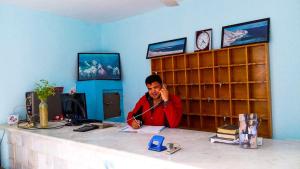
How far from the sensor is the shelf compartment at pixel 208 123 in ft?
10.6

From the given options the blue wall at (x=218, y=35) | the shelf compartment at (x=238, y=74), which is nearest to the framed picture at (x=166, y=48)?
the blue wall at (x=218, y=35)

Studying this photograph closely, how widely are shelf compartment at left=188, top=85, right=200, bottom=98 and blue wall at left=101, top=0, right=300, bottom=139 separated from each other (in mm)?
499

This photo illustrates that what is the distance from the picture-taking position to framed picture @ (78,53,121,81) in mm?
3989

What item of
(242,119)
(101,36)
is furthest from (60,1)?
(242,119)

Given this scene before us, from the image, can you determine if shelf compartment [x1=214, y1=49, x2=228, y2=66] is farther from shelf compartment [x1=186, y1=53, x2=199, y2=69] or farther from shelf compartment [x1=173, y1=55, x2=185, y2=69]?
shelf compartment [x1=173, y1=55, x2=185, y2=69]

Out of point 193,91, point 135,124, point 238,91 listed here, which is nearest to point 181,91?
point 193,91

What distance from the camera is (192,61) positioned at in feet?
11.2

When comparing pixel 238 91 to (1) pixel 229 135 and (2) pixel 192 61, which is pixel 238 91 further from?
(1) pixel 229 135

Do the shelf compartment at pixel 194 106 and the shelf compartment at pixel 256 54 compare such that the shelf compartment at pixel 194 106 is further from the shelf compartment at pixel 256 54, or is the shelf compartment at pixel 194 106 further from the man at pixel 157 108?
the shelf compartment at pixel 256 54

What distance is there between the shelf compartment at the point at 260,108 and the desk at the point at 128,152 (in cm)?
114

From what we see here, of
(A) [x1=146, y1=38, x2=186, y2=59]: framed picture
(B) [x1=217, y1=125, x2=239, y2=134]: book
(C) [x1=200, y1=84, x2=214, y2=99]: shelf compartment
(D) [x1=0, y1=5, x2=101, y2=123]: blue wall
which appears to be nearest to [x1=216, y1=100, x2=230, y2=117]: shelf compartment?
(C) [x1=200, y1=84, x2=214, y2=99]: shelf compartment

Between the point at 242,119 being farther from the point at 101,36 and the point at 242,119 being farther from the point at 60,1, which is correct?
the point at 101,36

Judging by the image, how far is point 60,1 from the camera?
3189 millimetres

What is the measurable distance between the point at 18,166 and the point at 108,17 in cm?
244
